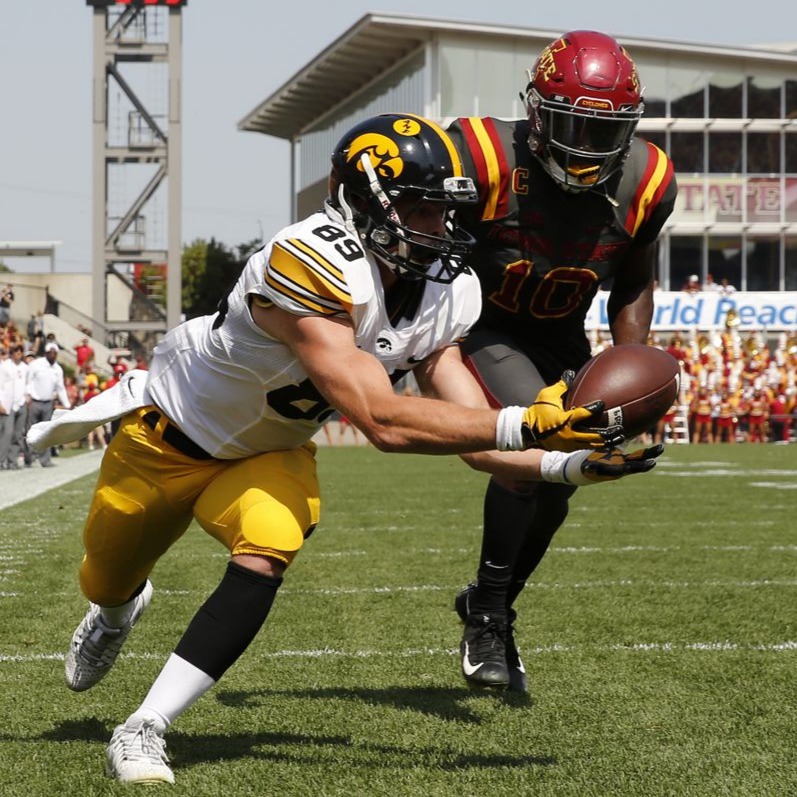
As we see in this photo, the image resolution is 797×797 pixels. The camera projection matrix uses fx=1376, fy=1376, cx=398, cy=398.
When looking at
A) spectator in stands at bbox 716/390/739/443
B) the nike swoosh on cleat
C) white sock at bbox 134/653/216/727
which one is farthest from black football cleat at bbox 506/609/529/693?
spectator in stands at bbox 716/390/739/443

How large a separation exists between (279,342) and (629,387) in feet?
2.70

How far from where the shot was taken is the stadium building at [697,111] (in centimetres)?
3253

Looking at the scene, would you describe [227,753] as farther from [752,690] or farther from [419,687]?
[752,690]

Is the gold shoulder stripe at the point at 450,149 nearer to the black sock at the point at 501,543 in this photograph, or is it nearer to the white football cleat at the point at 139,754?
the black sock at the point at 501,543

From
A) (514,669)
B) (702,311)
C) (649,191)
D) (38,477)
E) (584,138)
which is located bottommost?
(38,477)

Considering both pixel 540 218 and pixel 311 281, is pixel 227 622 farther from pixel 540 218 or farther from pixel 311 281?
pixel 540 218

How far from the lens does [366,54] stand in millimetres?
35469

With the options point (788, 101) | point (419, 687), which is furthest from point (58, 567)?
point (788, 101)

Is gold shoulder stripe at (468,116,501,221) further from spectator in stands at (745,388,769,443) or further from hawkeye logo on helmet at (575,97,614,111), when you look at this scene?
A: spectator in stands at (745,388,769,443)

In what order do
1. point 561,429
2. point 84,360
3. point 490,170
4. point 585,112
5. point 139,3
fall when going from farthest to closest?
point 139,3 < point 84,360 < point 490,170 < point 585,112 < point 561,429

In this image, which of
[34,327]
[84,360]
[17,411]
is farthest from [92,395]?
[34,327]

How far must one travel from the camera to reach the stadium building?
32531 mm

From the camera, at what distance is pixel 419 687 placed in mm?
4105

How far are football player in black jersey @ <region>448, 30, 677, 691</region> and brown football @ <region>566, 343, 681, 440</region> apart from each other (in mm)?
1074
